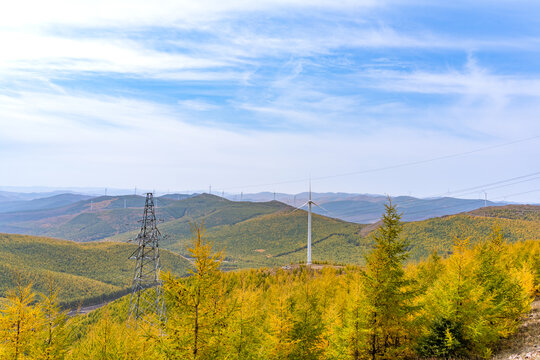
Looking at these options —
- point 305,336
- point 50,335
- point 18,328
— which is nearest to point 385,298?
point 305,336

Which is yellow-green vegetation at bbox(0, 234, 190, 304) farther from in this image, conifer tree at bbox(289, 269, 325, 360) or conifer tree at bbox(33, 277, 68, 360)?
conifer tree at bbox(33, 277, 68, 360)

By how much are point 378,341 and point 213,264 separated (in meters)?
14.0

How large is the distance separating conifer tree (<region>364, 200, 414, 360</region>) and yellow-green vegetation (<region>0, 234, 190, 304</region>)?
122 metres

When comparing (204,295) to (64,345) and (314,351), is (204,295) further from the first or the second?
(314,351)

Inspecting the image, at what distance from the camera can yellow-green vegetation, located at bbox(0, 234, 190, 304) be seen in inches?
5625

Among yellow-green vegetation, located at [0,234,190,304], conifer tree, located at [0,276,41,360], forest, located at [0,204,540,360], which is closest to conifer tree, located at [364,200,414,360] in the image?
forest, located at [0,204,540,360]

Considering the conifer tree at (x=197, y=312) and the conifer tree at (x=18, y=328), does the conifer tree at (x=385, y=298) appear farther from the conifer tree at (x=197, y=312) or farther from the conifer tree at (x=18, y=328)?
the conifer tree at (x=18, y=328)

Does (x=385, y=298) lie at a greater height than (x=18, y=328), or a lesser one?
greater

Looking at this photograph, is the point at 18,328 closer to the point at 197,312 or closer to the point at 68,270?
the point at 197,312

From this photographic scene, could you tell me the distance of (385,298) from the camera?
2342 cm

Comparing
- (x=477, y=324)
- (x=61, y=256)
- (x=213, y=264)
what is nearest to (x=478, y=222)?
(x=477, y=324)

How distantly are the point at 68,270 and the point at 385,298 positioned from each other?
195245 millimetres

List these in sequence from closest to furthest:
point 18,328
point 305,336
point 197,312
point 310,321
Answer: point 197,312
point 18,328
point 305,336
point 310,321

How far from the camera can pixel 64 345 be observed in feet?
77.4
